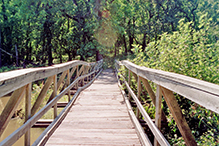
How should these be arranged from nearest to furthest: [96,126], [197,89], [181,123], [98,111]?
[197,89] → [181,123] → [96,126] → [98,111]

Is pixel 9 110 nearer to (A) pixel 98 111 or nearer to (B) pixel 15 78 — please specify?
(B) pixel 15 78

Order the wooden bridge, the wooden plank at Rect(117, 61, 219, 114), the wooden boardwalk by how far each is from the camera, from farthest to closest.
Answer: the wooden boardwalk < the wooden bridge < the wooden plank at Rect(117, 61, 219, 114)

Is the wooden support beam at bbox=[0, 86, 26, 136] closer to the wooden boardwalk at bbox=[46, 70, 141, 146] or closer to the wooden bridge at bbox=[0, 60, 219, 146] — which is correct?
the wooden bridge at bbox=[0, 60, 219, 146]

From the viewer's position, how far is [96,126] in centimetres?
329

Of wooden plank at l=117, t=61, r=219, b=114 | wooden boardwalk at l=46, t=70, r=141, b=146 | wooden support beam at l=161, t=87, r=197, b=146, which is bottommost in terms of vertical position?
wooden boardwalk at l=46, t=70, r=141, b=146

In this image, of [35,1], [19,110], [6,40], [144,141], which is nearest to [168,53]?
[144,141]

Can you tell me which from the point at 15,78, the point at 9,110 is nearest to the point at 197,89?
the point at 15,78

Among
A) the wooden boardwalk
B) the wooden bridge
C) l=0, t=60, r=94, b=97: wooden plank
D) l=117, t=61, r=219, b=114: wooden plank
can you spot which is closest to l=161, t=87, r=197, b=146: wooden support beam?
the wooden bridge

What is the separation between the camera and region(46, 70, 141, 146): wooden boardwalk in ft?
8.87

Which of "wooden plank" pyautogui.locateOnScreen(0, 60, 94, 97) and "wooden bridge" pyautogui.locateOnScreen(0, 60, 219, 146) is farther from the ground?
"wooden plank" pyautogui.locateOnScreen(0, 60, 94, 97)

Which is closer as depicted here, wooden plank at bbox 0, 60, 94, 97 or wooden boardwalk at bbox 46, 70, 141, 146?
wooden plank at bbox 0, 60, 94, 97

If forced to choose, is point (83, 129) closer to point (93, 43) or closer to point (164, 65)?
point (164, 65)

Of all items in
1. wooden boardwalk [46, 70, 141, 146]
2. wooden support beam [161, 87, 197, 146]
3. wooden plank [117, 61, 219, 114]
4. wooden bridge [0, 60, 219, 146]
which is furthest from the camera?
wooden boardwalk [46, 70, 141, 146]

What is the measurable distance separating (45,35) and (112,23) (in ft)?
23.2
